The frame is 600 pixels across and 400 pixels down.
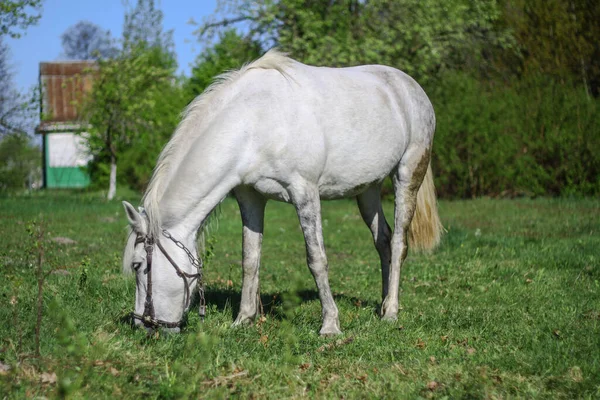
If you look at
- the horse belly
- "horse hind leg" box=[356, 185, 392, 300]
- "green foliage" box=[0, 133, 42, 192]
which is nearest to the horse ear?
the horse belly

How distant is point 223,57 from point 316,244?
2559 cm

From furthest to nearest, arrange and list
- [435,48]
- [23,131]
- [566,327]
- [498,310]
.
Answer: [435,48] → [23,131] → [498,310] → [566,327]

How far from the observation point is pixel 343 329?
16.8 feet

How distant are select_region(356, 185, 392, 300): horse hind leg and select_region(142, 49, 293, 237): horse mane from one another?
5.00ft

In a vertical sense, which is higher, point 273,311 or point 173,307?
point 173,307

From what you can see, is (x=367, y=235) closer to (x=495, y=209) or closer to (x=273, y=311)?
(x=495, y=209)

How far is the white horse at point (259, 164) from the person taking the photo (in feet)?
15.0

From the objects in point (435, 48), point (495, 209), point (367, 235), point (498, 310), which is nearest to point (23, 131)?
point (367, 235)

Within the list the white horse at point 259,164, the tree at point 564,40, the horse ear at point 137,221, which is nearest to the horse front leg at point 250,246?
the white horse at point 259,164

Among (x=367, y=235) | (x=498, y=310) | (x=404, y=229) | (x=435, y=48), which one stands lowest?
(x=367, y=235)

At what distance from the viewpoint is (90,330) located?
447 centimetres

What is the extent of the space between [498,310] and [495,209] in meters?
8.95

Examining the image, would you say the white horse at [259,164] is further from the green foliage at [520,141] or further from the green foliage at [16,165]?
the green foliage at [16,165]

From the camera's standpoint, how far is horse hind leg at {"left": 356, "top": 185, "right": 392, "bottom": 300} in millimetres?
6105
